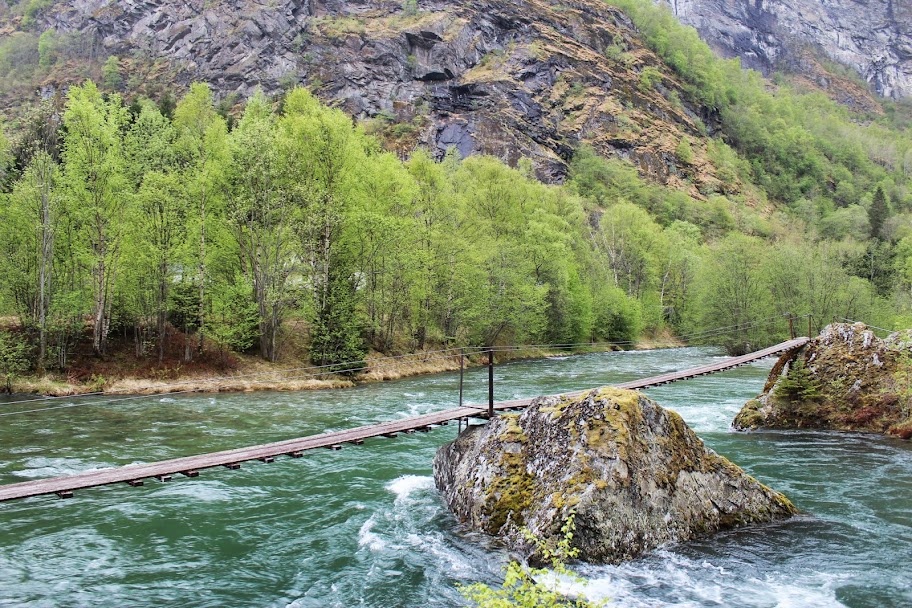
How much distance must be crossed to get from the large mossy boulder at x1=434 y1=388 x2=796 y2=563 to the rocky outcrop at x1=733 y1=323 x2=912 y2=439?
812 cm

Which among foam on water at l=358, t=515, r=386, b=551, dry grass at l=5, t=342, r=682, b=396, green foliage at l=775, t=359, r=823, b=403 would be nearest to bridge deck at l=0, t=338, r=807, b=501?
foam on water at l=358, t=515, r=386, b=551

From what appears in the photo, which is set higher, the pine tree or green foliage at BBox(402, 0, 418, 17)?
green foliage at BBox(402, 0, 418, 17)

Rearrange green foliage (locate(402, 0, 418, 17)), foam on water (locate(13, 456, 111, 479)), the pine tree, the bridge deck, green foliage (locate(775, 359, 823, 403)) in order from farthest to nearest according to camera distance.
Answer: green foliage (locate(402, 0, 418, 17)), the pine tree, green foliage (locate(775, 359, 823, 403)), foam on water (locate(13, 456, 111, 479)), the bridge deck

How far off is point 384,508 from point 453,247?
26621 mm

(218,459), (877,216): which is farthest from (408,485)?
(877,216)

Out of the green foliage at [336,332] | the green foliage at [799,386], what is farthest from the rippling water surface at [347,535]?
the green foliage at [336,332]

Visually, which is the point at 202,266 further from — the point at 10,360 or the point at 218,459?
the point at 218,459

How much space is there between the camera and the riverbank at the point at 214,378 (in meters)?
23.1

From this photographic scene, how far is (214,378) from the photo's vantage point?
87.0 feet

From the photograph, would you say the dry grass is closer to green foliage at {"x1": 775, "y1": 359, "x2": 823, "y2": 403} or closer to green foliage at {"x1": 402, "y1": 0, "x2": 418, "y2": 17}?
green foliage at {"x1": 775, "y1": 359, "x2": 823, "y2": 403}

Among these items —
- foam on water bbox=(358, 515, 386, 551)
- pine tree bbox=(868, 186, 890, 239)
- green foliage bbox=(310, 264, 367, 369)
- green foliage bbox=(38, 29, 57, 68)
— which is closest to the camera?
foam on water bbox=(358, 515, 386, 551)

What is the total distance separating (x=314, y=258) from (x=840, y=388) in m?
22.1

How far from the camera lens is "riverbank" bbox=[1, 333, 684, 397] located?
23.1 meters

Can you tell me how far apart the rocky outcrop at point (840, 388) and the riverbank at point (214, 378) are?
10720mm
